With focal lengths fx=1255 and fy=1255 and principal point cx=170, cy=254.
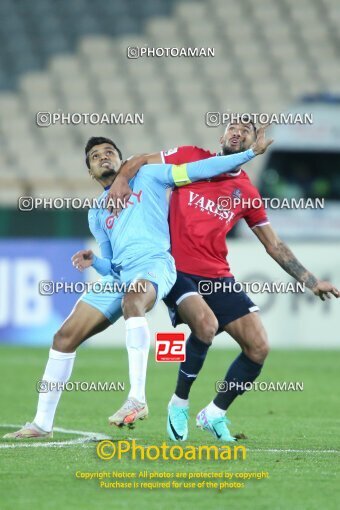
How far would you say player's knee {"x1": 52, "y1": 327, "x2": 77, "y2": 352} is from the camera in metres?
7.88

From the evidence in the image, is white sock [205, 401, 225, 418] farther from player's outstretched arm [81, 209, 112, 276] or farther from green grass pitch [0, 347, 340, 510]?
player's outstretched arm [81, 209, 112, 276]

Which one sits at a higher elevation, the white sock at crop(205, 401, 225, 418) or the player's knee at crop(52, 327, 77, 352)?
the player's knee at crop(52, 327, 77, 352)

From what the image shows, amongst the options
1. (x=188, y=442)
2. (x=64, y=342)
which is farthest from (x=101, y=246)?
(x=188, y=442)

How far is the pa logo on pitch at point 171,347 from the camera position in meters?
8.34

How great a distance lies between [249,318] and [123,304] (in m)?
1.03

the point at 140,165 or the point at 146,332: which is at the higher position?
the point at 140,165

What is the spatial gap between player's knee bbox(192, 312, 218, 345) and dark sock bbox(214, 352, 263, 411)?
39 cm

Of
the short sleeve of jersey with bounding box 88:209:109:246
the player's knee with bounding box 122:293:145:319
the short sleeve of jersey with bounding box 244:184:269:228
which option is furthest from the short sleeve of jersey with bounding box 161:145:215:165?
the player's knee with bounding box 122:293:145:319

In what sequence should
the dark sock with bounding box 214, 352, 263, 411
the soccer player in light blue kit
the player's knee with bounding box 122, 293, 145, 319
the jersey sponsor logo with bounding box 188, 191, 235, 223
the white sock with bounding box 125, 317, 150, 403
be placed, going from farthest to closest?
the jersey sponsor logo with bounding box 188, 191, 235, 223, the dark sock with bounding box 214, 352, 263, 411, the soccer player in light blue kit, the player's knee with bounding box 122, 293, 145, 319, the white sock with bounding box 125, 317, 150, 403

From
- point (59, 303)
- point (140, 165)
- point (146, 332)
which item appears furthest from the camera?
point (59, 303)

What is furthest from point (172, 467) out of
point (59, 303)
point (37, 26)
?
point (37, 26)

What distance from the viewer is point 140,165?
812 centimetres

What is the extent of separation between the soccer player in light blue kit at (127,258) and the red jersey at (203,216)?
0.24 metres

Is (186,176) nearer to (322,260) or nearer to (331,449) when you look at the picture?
(331,449)
